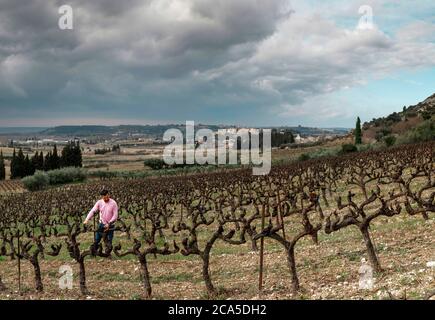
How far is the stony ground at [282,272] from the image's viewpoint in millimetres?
9656

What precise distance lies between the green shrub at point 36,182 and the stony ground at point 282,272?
2457 inches

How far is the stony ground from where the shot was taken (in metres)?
9.66

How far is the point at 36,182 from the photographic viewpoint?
256 feet

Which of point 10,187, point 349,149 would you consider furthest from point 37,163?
point 349,149

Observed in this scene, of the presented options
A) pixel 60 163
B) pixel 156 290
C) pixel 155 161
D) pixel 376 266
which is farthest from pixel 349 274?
pixel 60 163

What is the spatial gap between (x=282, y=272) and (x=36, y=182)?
7319 cm

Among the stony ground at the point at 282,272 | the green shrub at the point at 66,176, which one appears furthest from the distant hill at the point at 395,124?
the stony ground at the point at 282,272

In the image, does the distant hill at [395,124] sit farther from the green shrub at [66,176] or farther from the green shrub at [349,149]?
the green shrub at [66,176]

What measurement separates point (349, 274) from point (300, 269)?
6.56 ft

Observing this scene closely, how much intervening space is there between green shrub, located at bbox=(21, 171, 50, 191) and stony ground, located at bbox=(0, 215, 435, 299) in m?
62.4

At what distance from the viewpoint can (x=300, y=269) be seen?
12.9m

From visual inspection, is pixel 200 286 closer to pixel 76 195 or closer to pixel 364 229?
pixel 364 229
